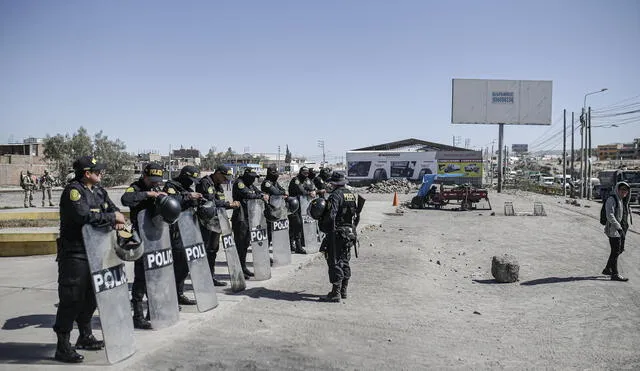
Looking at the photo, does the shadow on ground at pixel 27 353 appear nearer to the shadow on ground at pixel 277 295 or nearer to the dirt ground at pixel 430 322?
the dirt ground at pixel 430 322

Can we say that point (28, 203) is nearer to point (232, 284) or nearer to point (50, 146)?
point (232, 284)

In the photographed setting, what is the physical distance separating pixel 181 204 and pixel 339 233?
235cm

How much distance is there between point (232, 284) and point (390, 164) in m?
53.2

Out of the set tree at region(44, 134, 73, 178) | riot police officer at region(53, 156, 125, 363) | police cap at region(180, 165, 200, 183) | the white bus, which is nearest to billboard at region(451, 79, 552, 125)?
the white bus

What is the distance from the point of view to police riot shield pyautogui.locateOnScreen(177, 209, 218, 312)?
6758 mm

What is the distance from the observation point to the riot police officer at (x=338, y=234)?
25.8 feet


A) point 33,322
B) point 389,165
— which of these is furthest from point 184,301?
point 389,165

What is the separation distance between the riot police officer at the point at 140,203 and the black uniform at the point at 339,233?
8.42ft

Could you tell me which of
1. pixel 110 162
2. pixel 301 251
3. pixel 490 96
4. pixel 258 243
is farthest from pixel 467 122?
pixel 258 243

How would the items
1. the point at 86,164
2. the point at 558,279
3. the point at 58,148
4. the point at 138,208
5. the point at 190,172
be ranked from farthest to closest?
the point at 58,148 → the point at 558,279 → the point at 190,172 → the point at 138,208 → the point at 86,164

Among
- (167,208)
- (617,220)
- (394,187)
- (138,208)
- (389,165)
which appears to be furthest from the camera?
(389,165)

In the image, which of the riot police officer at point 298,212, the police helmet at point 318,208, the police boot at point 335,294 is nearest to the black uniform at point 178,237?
the police helmet at point 318,208

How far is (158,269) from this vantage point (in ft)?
20.1

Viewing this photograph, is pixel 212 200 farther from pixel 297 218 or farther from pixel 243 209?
pixel 297 218
